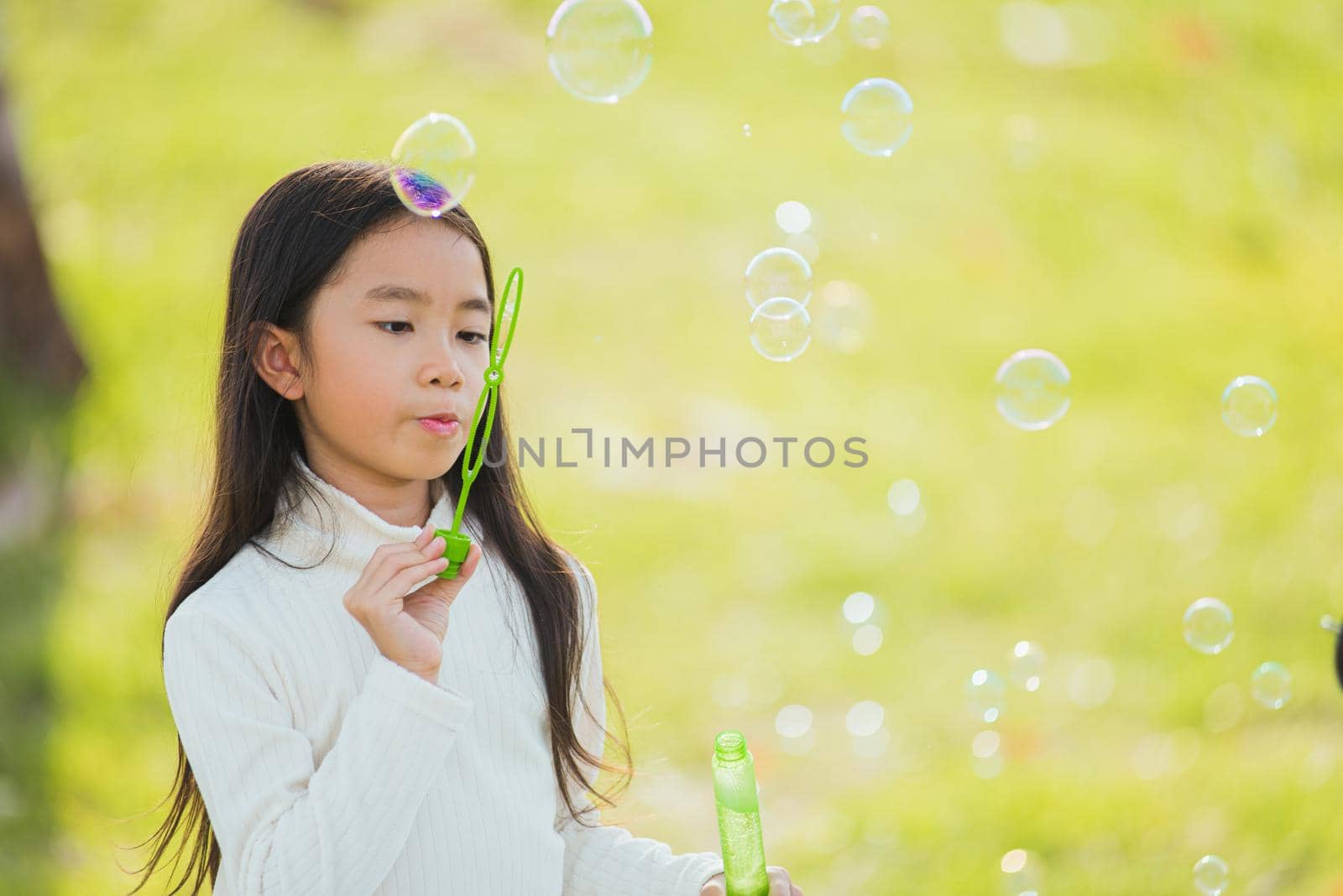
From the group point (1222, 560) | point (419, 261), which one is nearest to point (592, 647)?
point (419, 261)

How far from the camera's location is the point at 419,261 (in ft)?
4.65

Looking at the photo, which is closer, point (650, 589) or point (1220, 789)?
point (1220, 789)

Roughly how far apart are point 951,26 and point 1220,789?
3.60 meters

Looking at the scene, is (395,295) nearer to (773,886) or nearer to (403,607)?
(403,607)

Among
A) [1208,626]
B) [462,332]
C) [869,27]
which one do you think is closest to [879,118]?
[869,27]

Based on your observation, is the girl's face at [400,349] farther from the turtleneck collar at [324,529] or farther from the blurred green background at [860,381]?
the blurred green background at [860,381]

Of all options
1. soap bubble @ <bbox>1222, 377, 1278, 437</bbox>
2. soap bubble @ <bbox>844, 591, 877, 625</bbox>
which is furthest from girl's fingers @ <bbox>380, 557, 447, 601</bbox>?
soap bubble @ <bbox>844, 591, 877, 625</bbox>

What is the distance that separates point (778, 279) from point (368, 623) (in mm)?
1234

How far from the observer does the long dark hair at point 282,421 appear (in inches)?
56.9

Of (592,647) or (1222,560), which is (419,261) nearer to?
(592,647)

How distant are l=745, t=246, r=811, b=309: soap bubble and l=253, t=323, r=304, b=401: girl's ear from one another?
1.02 meters

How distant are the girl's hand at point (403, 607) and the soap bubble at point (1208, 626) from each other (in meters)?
1.49

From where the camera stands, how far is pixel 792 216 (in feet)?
16.5

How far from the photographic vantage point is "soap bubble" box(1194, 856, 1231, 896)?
218 cm
